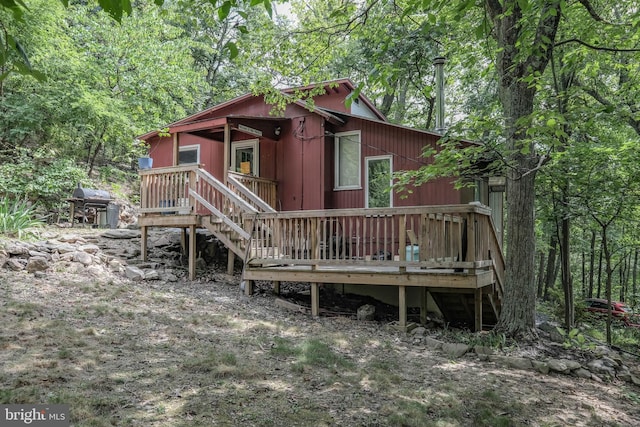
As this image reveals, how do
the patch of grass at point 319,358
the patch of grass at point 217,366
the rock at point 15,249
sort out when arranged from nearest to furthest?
the patch of grass at point 217,366, the patch of grass at point 319,358, the rock at point 15,249

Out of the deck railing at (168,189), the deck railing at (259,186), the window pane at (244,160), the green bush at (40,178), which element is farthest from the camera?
the green bush at (40,178)

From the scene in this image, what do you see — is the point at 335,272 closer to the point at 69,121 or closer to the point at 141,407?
the point at 141,407

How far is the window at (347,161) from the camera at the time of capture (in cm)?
1014

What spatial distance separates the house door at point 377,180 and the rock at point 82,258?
5888mm

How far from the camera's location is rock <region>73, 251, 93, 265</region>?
760 cm

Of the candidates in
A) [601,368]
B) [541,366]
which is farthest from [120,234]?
[601,368]

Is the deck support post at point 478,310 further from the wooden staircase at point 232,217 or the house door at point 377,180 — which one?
the wooden staircase at point 232,217

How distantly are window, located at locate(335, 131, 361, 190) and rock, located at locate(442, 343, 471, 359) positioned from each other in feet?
17.1

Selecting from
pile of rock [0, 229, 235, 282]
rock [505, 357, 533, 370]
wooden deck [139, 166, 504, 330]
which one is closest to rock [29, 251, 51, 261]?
pile of rock [0, 229, 235, 282]

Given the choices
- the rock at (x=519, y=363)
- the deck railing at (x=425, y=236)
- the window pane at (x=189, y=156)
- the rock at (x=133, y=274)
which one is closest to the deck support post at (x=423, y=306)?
the deck railing at (x=425, y=236)

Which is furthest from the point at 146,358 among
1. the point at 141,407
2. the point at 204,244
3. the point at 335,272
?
the point at 204,244

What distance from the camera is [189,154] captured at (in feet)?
40.4

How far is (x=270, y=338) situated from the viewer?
5266 mm

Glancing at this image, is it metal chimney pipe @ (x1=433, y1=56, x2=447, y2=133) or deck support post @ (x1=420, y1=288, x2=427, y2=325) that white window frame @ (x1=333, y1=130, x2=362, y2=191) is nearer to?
metal chimney pipe @ (x1=433, y1=56, x2=447, y2=133)
